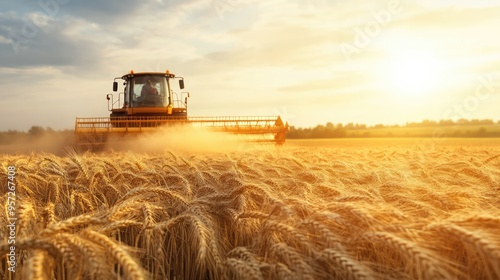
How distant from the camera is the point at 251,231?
108 inches

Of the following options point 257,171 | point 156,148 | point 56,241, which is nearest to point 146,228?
point 56,241

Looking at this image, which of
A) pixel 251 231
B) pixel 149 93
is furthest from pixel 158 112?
pixel 251 231

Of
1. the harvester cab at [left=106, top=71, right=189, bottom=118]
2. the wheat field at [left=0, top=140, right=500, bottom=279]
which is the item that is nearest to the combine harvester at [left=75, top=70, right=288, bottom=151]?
the harvester cab at [left=106, top=71, right=189, bottom=118]

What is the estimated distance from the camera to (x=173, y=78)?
16.3 m

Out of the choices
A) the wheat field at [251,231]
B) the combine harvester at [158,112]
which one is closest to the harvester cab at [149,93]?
the combine harvester at [158,112]

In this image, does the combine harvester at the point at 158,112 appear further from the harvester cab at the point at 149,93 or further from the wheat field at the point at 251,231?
the wheat field at the point at 251,231

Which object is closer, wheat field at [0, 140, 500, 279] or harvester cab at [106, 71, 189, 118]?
wheat field at [0, 140, 500, 279]

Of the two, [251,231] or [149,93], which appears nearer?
[251,231]

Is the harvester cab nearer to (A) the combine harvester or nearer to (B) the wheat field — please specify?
(A) the combine harvester

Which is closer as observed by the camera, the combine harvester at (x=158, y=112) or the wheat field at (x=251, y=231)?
the wheat field at (x=251, y=231)

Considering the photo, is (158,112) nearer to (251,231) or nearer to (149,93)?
(149,93)

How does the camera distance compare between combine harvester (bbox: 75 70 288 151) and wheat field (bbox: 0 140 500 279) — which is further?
combine harvester (bbox: 75 70 288 151)

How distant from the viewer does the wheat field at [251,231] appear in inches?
68.7

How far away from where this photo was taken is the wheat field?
175 centimetres
